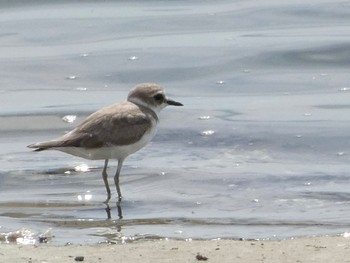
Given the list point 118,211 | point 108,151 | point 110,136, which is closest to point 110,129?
point 110,136

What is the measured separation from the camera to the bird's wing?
28.2 ft

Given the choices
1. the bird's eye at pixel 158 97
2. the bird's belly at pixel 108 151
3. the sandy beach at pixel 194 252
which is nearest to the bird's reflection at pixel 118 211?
the bird's belly at pixel 108 151

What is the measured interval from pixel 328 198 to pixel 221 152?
6.05ft

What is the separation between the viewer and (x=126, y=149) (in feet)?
28.9

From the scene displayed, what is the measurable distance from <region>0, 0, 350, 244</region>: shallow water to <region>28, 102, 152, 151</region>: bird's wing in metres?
0.42

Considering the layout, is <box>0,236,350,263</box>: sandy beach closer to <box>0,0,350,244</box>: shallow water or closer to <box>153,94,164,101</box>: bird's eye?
<box>0,0,350,244</box>: shallow water

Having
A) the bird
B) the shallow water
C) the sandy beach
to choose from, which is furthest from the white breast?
the sandy beach

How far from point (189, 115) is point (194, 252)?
5192 mm

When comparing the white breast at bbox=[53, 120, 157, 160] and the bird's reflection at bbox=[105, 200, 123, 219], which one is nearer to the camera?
the bird's reflection at bbox=[105, 200, 123, 219]

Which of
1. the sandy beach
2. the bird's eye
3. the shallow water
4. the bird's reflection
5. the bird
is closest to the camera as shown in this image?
the sandy beach

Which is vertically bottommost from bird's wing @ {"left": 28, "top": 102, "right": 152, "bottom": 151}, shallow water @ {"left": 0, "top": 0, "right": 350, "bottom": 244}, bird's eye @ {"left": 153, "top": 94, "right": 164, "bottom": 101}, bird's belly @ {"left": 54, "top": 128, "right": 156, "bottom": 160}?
shallow water @ {"left": 0, "top": 0, "right": 350, "bottom": 244}

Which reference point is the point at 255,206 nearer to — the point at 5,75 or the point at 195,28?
the point at 5,75

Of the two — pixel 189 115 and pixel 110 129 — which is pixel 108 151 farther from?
pixel 189 115

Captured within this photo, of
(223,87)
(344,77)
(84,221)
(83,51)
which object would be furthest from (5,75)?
(84,221)
